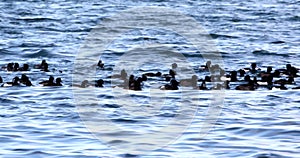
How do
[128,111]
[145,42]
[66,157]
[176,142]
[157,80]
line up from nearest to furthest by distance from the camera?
[66,157], [176,142], [128,111], [157,80], [145,42]

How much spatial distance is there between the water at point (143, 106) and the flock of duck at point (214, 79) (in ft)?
1.25

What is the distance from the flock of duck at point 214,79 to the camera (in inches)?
775

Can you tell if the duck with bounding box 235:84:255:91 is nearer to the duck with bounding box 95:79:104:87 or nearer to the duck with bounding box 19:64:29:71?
the duck with bounding box 95:79:104:87

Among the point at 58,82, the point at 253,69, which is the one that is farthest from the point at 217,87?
the point at 58,82

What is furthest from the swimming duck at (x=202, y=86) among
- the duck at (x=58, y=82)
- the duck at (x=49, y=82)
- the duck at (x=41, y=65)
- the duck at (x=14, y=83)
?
the duck at (x=41, y=65)

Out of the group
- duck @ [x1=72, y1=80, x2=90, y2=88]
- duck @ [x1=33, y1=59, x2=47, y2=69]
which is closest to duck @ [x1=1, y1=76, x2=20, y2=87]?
duck @ [x1=72, y1=80, x2=90, y2=88]

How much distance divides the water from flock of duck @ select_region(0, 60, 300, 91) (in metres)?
0.38

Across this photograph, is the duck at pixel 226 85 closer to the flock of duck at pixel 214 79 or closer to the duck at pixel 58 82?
the flock of duck at pixel 214 79

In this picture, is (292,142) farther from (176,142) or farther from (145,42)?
(145,42)

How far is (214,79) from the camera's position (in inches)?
829

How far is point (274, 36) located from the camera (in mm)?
32812

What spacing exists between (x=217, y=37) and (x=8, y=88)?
1475 cm

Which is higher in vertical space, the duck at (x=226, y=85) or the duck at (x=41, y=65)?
the duck at (x=41, y=65)

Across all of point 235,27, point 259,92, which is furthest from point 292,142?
point 235,27
